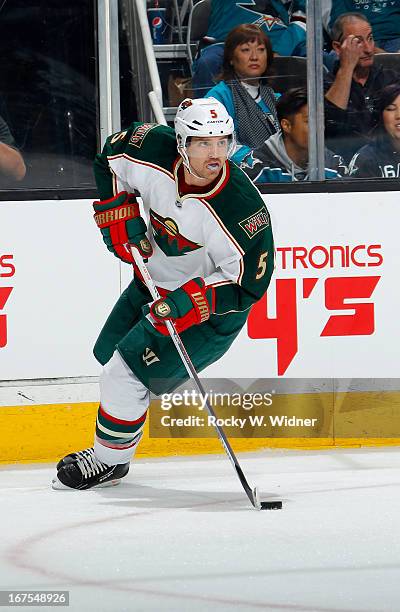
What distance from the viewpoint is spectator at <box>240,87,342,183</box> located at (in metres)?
4.28

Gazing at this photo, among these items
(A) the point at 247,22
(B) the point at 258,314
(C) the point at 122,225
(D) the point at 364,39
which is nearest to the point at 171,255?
(C) the point at 122,225

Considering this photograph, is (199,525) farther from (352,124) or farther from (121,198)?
(352,124)

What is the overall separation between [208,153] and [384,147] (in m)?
1.12

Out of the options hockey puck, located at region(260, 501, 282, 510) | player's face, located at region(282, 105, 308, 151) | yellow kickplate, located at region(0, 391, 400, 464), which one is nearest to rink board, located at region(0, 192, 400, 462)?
yellow kickplate, located at region(0, 391, 400, 464)

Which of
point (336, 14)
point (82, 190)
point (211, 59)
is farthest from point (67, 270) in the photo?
point (336, 14)

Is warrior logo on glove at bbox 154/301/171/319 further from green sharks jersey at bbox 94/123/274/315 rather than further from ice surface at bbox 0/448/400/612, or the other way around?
ice surface at bbox 0/448/400/612

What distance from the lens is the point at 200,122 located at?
338 cm

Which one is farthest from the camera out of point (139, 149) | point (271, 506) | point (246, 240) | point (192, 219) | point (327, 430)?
point (327, 430)

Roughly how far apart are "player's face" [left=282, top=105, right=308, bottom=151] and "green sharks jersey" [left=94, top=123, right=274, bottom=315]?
2.45ft

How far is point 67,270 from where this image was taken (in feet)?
13.5

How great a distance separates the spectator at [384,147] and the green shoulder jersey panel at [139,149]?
859mm

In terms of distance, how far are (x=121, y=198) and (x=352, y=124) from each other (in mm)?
1069

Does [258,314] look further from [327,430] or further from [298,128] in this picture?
[298,128]

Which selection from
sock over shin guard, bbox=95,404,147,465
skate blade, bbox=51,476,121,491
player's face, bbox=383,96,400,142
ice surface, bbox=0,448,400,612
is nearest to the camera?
ice surface, bbox=0,448,400,612
